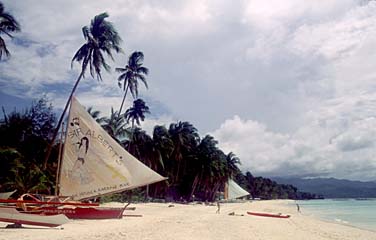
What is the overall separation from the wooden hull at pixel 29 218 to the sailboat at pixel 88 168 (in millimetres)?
2456

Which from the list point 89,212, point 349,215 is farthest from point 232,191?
point 89,212

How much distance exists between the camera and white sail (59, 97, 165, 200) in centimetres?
1872

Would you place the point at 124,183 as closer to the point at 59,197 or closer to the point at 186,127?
the point at 59,197

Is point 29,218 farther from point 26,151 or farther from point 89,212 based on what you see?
point 26,151

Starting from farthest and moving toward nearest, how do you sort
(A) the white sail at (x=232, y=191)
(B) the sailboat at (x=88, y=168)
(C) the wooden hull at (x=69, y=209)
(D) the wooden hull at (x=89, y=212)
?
1. (A) the white sail at (x=232, y=191)
2. (D) the wooden hull at (x=89, y=212)
3. (B) the sailboat at (x=88, y=168)
4. (C) the wooden hull at (x=69, y=209)

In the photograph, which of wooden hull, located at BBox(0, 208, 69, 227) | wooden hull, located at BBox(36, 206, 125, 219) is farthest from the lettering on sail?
wooden hull, located at BBox(0, 208, 69, 227)

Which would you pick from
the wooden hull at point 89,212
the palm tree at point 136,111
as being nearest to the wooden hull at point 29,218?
the wooden hull at point 89,212

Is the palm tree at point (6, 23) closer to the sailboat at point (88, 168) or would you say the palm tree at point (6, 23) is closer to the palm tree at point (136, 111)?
the sailboat at point (88, 168)

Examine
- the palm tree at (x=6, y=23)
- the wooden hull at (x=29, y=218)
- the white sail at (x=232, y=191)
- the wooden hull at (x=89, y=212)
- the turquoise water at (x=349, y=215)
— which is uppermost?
the palm tree at (x=6, y=23)

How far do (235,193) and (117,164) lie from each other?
2563 inches

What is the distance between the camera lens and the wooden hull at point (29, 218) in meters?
15.2

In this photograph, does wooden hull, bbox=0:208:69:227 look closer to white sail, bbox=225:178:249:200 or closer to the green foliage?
the green foliage

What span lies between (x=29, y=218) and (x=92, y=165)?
404 centimetres

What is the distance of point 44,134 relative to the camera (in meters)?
35.1
